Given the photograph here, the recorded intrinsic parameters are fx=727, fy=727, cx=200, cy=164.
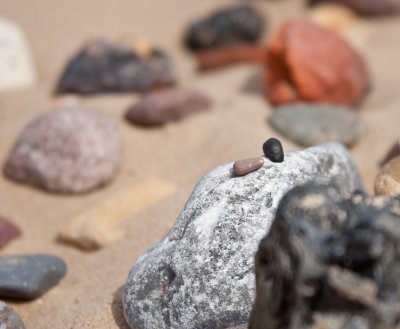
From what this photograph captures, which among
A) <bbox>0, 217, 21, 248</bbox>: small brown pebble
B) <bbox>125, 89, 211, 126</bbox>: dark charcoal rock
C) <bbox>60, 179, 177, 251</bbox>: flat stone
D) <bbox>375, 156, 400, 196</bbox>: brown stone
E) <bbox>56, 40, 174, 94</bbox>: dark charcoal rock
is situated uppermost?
<bbox>56, 40, 174, 94</bbox>: dark charcoal rock

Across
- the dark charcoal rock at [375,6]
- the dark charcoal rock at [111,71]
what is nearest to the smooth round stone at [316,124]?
the dark charcoal rock at [111,71]

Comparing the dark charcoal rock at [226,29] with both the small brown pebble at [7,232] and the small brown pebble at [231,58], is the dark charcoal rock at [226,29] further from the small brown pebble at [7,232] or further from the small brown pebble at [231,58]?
the small brown pebble at [7,232]

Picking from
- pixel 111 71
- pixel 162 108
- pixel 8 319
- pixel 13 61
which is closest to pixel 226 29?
pixel 111 71

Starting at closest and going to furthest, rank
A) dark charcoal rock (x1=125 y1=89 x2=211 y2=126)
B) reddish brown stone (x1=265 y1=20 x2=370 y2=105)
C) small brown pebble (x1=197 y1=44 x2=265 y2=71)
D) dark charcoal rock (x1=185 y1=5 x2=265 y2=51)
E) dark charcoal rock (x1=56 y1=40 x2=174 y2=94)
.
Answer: dark charcoal rock (x1=125 y1=89 x2=211 y2=126)
reddish brown stone (x1=265 y1=20 x2=370 y2=105)
dark charcoal rock (x1=56 y1=40 x2=174 y2=94)
small brown pebble (x1=197 y1=44 x2=265 y2=71)
dark charcoal rock (x1=185 y1=5 x2=265 y2=51)

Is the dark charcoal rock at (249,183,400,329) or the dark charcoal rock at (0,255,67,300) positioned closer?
the dark charcoal rock at (249,183,400,329)

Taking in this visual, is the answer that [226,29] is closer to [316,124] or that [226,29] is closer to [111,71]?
[111,71]

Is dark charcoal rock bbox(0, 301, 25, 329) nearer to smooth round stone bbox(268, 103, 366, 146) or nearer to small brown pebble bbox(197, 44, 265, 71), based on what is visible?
smooth round stone bbox(268, 103, 366, 146)

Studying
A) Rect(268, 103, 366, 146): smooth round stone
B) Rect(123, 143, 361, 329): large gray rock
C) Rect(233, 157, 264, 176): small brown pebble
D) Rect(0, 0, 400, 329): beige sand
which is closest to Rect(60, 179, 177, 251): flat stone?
Rect(0, 0, 400, 329): beige sand
